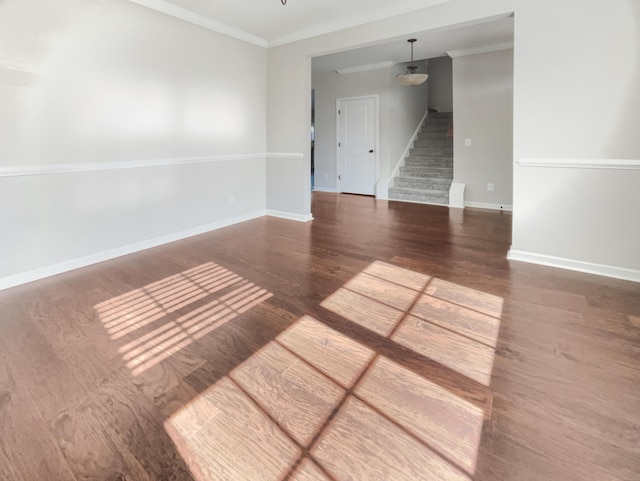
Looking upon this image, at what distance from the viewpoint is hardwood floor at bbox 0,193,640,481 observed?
4.17ft

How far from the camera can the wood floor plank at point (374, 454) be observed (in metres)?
1.20

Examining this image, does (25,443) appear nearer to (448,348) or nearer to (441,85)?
(448,348)

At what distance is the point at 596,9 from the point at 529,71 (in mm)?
568

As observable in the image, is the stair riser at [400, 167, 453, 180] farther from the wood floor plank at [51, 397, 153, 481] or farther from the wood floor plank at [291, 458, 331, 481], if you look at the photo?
the wood floor plank at [51, 397, 153, 481]

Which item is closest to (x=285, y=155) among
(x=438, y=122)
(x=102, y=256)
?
(x=102, y=256)

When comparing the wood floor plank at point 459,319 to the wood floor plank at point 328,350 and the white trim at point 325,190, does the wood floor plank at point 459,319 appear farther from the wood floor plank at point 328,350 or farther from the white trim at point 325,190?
the white trim at point 325,190

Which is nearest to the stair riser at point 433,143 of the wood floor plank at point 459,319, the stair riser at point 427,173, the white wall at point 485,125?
the stair riser at point 427,173

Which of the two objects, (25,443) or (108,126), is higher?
(108,126)

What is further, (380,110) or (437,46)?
(380,110)

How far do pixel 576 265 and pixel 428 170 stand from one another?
14.6 ft

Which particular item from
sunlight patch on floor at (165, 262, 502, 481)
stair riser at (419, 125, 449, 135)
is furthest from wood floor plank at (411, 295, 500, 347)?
stair riser at (419, 125, 449, 135)

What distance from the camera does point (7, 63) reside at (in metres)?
2.72

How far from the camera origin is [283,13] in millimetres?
3947

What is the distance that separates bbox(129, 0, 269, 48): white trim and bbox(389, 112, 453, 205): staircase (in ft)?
12.4
